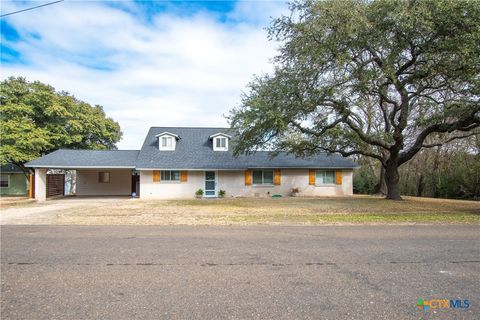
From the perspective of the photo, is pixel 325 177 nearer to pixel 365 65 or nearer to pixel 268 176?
pixel 268 176

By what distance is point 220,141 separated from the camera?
88.0ft

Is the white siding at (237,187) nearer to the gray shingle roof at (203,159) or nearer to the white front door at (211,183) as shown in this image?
the white front door at (211,183)

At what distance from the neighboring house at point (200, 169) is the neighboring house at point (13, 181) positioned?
21.0ft

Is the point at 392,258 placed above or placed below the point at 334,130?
below

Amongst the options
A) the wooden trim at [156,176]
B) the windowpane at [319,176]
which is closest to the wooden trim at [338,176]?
the windowpane at [319,176]

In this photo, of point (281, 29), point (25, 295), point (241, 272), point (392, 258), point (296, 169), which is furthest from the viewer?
point (296, 169)

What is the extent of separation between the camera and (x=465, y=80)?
13.3 m

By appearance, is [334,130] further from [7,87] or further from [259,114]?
[7,87]

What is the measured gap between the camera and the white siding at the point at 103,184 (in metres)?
27.8

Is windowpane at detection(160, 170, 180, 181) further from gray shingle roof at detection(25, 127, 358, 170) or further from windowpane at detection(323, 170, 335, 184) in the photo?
windowpane at detection(323, 170, 335, 184)

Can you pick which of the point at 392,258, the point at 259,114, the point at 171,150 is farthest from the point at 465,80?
the point at 171,150

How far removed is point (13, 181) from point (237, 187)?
2150 cm

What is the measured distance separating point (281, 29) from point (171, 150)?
1420 cm

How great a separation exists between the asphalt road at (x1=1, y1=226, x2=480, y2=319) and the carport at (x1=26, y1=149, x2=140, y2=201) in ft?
50.8
